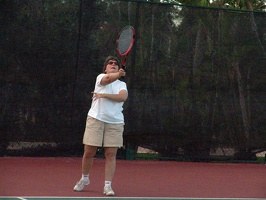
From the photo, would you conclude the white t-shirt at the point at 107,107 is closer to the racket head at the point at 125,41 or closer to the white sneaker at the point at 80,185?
the racket head at the point at 125,41

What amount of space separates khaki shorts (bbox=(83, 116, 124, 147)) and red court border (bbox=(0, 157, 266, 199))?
52cm

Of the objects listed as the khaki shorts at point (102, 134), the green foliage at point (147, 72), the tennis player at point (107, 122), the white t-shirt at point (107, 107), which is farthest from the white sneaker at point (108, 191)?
the green foliage at point (147, 72)

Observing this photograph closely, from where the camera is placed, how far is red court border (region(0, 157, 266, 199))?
7840mm

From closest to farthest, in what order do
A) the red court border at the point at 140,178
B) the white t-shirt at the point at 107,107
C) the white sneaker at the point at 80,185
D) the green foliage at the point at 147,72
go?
the white t-shirt at the point at 107,107 → the white sneaker at the point at 80,185 → the red court border at the point at 140,178 → the green foliage at the point at 147,72

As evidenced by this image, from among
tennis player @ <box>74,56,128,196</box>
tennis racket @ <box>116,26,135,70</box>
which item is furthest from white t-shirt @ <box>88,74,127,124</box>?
tennis racket @ <box>116,26,135,70</box>

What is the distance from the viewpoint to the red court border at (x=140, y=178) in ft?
25.7

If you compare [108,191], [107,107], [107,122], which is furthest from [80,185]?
[107,107]

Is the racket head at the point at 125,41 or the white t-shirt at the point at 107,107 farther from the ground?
the racket head at the point at 125,41

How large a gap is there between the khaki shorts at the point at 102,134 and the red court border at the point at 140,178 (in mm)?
515

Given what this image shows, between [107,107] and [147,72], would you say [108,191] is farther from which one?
[147,72]

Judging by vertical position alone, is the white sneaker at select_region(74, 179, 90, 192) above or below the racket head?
below

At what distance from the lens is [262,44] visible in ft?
38.2

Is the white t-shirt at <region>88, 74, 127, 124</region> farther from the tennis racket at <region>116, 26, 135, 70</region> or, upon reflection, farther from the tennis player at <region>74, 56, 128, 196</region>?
the tennis racket at <region>116, 26, 135, 70</region>

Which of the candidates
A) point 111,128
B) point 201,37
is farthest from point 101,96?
point 201,37
